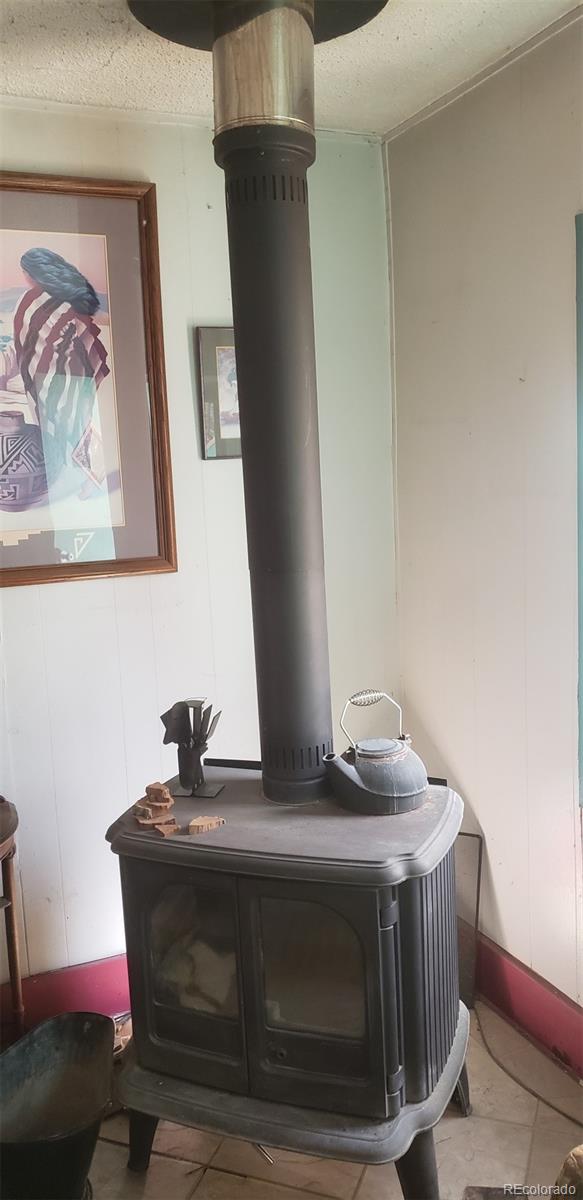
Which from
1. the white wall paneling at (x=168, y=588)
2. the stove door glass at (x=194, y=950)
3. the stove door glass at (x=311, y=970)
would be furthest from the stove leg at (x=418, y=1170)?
the white wall paneling at (x=168, y=588)

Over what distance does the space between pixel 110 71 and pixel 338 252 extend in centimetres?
71

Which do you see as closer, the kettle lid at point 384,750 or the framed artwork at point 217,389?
the kettle lid at point 384,750

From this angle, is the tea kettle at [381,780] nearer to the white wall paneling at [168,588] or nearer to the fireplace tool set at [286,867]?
the fireplace tool set at [286,867]

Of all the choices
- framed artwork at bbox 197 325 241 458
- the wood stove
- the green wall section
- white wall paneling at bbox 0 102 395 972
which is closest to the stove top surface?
the wood stove

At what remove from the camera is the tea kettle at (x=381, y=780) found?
1.72m

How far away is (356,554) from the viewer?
8.15 ft

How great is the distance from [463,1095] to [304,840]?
733 mm

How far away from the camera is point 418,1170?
1616 mm

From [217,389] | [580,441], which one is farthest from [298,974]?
[217,389]

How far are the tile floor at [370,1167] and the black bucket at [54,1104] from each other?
137 millimetres

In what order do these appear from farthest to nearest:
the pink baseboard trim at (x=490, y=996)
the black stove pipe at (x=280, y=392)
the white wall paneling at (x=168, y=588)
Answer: the white wall paneling at (x=168, y=588) → the pink baseboard trim at (x=490, y=996) → the black stove pipe at (x=280, y=392)

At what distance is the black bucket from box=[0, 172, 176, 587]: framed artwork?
979 mm

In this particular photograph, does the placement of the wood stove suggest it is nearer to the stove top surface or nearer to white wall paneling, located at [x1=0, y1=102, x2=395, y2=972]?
the stove top surface

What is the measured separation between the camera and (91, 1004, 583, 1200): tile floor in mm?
1748
